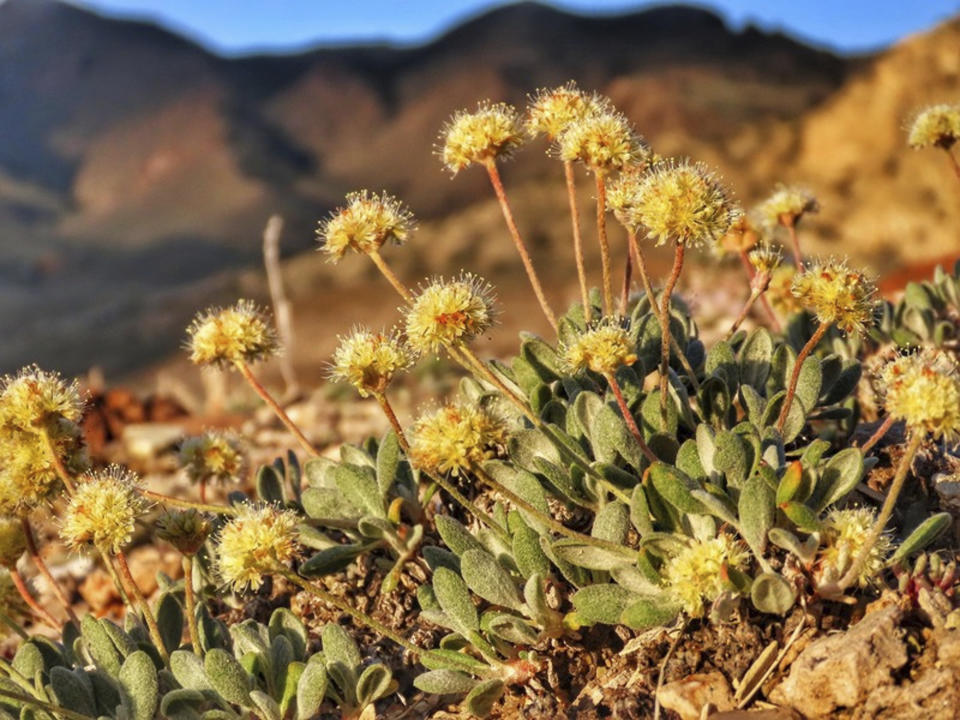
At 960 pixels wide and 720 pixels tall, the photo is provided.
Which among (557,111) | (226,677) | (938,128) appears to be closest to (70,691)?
(226,677)

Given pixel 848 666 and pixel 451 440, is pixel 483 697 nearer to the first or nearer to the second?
pixel 451 440

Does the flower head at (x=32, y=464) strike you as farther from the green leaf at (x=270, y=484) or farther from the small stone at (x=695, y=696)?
the small stone at (x=695, y=696)

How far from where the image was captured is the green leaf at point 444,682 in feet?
10.3

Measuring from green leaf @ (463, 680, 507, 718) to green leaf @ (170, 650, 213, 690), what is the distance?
812 mm

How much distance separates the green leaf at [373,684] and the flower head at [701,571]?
930 millimetres

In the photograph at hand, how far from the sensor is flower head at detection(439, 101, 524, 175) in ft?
12.4

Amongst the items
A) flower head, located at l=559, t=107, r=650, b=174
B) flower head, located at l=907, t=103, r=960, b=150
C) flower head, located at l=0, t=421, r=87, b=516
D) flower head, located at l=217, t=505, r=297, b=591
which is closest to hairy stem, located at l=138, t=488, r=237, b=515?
flower head, located at l=0, t=421, r=87, b=516

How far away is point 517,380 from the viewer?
401 cm

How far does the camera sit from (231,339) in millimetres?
3660

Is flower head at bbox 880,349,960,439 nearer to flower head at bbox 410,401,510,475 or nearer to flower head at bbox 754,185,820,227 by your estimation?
flower head at bbox 410,401,510,475

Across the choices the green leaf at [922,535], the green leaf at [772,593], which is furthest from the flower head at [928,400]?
the green leaf at [772,593]

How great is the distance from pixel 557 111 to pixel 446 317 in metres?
1.12

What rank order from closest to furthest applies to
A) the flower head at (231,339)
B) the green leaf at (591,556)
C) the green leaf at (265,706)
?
the green leaf at (265,706), the green leaf at (591,556), the flower head at (231,339)

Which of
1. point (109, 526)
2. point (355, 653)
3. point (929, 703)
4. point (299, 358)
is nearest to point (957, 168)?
point (929, 703)
